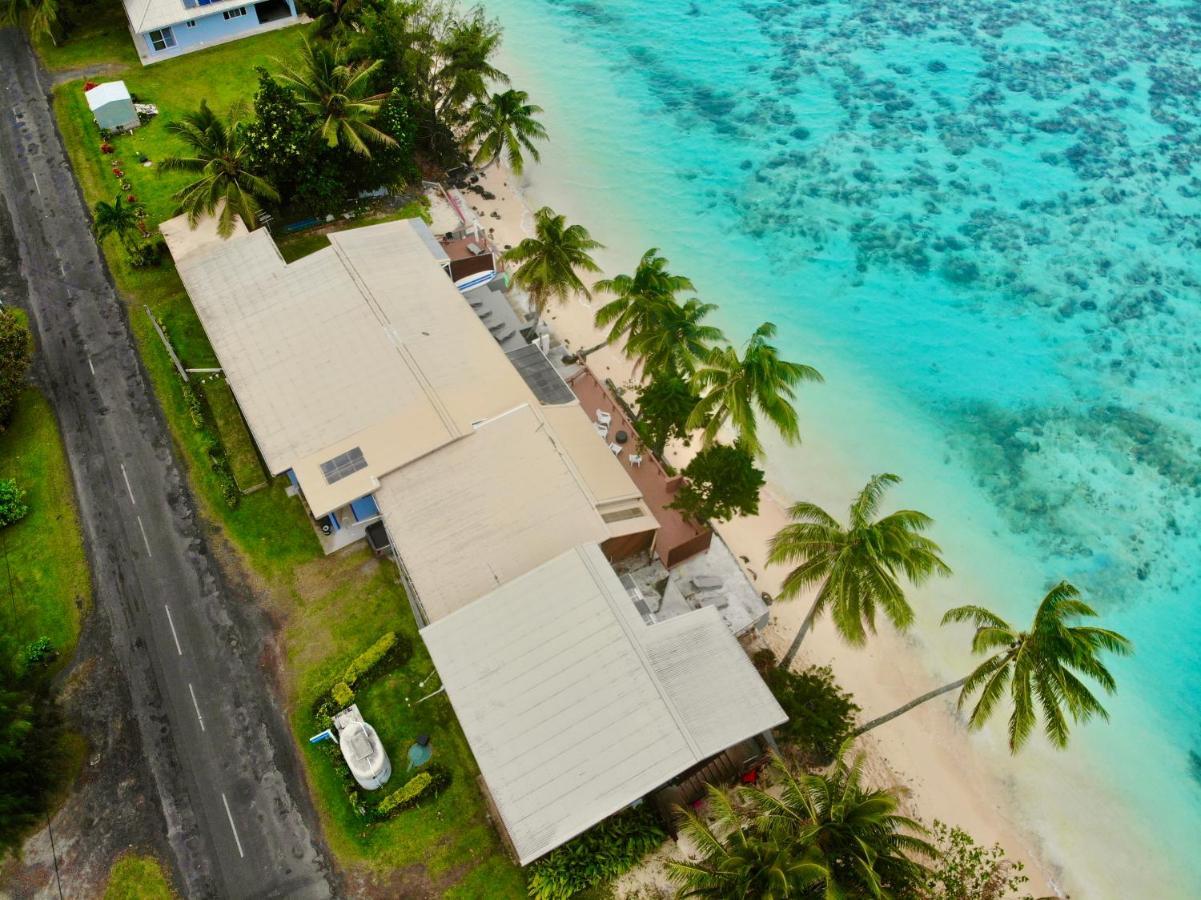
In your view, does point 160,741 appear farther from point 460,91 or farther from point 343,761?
point 460,91

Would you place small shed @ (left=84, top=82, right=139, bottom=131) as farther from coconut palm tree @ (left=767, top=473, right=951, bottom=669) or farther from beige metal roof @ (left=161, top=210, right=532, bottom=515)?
coconut palm tree @ (left=767, top=473, right=951, bottom=669)

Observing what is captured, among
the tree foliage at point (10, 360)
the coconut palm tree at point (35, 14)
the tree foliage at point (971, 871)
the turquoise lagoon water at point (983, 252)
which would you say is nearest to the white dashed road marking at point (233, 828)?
the tree foliage at point (10, 360)

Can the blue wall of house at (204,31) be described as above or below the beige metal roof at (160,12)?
below

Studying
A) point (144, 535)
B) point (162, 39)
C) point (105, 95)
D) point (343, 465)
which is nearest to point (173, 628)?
point (144, 535)

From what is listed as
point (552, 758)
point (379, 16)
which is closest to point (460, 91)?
point (379, 16)

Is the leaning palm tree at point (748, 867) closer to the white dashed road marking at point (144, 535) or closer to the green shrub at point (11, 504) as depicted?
the white dashed road marking at point (144, 535)

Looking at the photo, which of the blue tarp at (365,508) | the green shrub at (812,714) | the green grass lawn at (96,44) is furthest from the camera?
the green grass lawn at (96,44)
